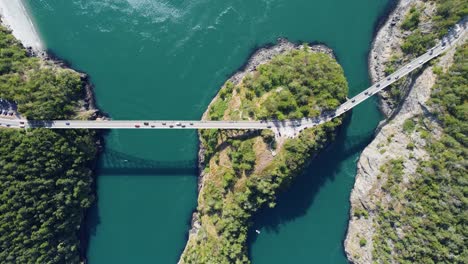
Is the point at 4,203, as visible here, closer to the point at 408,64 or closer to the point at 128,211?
the point at 128,211

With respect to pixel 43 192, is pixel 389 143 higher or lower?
lower

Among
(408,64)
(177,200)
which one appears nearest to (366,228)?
(408,64)

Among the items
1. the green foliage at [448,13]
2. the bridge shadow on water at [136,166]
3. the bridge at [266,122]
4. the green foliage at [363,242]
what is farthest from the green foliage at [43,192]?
the green foliage at [448,13]

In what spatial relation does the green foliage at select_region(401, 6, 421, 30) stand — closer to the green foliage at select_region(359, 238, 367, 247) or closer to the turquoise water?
the turquoise water

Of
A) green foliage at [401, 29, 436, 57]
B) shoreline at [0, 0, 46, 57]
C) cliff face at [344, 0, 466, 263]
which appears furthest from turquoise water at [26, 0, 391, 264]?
green foliage at [401, 29, 436, 57]

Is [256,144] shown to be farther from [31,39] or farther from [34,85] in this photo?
[31,39]

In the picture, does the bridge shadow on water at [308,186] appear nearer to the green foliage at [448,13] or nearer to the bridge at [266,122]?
the bridge at [266,122]

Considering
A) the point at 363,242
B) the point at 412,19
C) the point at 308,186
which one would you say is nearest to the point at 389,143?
the point at 308,186
